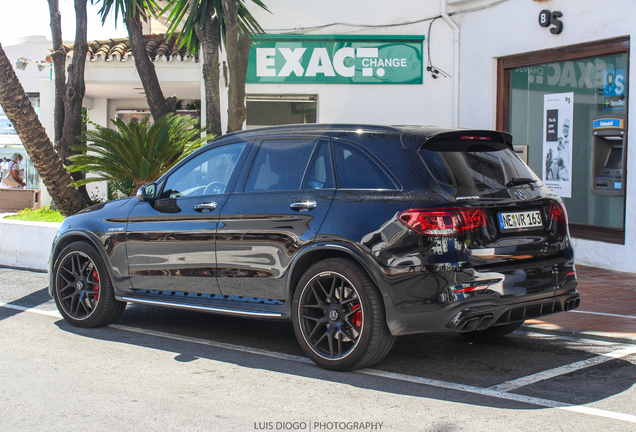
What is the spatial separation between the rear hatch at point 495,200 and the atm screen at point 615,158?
17.9 feet

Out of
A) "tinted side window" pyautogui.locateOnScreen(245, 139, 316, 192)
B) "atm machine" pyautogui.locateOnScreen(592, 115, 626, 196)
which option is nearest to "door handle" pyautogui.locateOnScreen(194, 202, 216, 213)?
"tinted side window" pyautogui.locateOnScreen(245, 139, 316, 192)

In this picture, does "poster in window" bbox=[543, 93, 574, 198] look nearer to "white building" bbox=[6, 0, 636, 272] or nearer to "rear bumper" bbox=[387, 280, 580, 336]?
"white building" bbox=[6, 0, 636, 272]

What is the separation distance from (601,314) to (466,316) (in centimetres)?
302

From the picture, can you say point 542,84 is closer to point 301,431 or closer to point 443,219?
point 443,219

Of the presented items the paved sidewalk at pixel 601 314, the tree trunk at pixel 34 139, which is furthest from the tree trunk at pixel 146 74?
the paved sidewalk at pixel 601 314

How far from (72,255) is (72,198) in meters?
5.65

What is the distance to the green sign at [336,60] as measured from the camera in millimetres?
13523

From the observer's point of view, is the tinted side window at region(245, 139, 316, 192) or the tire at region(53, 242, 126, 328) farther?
the tire at region(53, 242, 126, 328)

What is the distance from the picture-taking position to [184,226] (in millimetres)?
5871

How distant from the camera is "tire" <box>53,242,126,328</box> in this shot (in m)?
6.46

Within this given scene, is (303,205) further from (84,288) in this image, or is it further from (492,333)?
(84,288)

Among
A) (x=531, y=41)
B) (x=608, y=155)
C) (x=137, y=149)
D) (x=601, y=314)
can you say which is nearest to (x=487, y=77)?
(x=531, y=41)

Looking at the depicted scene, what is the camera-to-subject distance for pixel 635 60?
31.3 feet

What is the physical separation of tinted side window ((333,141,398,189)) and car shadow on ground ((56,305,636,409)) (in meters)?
1.35
